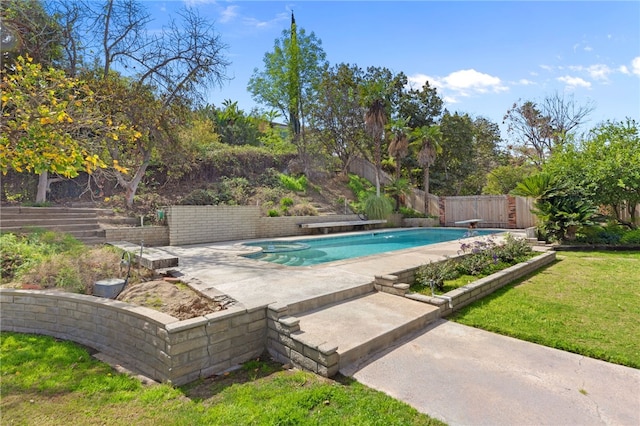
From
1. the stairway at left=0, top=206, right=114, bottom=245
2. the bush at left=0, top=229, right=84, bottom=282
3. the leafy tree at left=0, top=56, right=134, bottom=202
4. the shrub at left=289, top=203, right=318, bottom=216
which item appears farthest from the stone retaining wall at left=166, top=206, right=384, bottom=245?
the leafy tree at left=0, top=56, right=134, bottom=202

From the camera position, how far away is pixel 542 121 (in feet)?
71.3

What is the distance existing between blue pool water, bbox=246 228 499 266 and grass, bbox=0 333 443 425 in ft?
16.8

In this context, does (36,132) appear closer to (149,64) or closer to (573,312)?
(573,312)

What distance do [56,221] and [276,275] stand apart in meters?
6.25

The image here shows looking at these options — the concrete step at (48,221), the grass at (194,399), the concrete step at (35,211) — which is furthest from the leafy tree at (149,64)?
the grass at (194,399)

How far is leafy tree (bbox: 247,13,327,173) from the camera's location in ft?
63.2

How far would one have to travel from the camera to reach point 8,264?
4867 millimetres

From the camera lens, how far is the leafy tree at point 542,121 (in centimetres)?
2111

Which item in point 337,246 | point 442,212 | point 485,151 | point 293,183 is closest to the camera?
point 337,246

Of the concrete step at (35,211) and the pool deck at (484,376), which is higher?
the concrete step at (35,211)

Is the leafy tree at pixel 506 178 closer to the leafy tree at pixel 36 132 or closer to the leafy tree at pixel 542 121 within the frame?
the leafy tree at pixel 542 121

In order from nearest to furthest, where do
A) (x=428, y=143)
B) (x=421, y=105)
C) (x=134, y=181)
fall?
(x=134, y=181) → (x=428, y=143) → (x=421, y=105)

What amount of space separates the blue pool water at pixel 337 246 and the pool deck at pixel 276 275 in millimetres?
1386

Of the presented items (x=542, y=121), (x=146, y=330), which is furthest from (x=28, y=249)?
(x=542, y=121)
